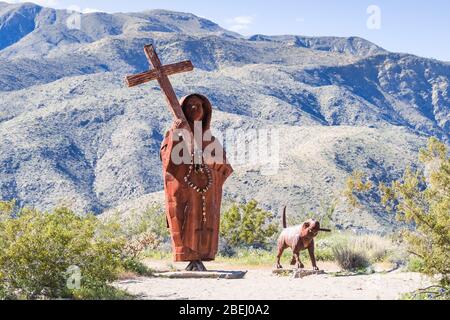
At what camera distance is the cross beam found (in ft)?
46.1

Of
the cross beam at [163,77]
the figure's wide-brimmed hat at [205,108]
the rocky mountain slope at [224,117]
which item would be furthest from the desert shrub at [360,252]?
the rocky mountain slope at [224,117]

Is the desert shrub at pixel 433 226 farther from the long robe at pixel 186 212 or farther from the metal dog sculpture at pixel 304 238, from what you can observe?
the long robe at pixel 186 212

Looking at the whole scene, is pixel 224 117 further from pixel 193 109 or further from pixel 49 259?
pixel 49 259

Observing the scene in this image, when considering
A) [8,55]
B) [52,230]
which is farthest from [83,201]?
[8,55]

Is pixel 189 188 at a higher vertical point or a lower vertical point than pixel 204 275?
higher

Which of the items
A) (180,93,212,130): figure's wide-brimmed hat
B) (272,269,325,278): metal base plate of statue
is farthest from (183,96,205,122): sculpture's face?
(272,269,325,278): metal base plate of statue

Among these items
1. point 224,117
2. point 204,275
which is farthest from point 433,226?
point 224,117

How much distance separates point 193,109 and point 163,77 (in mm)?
862

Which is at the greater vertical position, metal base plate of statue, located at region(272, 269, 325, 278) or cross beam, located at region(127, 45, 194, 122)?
cross beam, located at region(127, 45, 194, 122)

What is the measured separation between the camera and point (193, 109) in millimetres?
14312

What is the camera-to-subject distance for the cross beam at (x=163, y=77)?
14055 millimetres

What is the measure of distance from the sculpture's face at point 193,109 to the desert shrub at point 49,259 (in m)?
3.89

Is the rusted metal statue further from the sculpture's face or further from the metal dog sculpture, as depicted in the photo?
the metal dog sculpture

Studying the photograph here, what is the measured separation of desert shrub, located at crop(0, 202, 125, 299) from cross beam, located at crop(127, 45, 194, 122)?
374 centimetres
